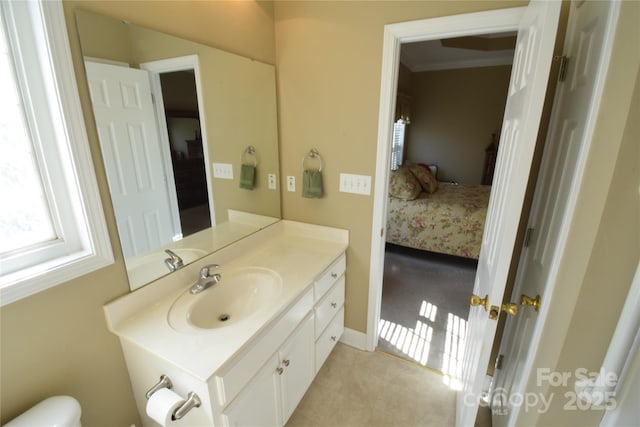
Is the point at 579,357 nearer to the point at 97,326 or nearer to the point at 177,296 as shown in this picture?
the point at 177,296

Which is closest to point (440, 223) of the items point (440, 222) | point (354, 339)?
point (440, 222)

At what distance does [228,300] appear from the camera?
1.41 m

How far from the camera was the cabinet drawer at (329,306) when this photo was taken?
A: 1.62 m

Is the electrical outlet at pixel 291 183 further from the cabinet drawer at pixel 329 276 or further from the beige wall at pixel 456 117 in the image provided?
the beige wall at pixel 456 117

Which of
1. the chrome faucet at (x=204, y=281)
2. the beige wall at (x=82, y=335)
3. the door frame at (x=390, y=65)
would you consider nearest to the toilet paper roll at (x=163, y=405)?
the beige wall at (x=82, y=335)

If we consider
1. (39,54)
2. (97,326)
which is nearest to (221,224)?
(97,326)

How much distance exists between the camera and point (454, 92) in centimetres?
518

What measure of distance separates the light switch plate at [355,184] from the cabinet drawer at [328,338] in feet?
2.77

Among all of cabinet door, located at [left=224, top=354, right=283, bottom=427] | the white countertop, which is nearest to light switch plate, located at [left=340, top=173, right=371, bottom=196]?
the white countertop

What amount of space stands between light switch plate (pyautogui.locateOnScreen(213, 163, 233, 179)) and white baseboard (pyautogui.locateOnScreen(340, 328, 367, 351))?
1.40m

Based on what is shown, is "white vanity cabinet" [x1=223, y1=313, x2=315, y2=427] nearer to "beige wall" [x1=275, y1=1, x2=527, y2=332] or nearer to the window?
"beige wall" [x1=275, y1=1, x2=527, y2=332]

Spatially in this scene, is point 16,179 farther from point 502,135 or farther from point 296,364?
point 502,135

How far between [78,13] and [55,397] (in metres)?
1.21

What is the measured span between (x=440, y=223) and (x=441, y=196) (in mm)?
550
